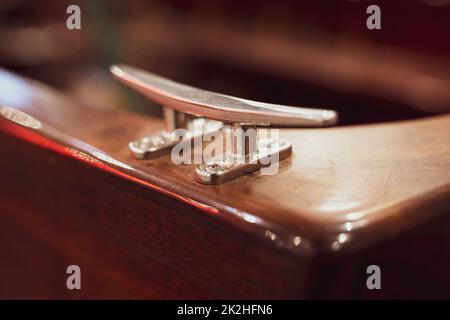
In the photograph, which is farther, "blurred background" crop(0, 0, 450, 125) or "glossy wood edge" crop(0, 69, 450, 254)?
"blurred background" crop(0, 0, 450, 125)

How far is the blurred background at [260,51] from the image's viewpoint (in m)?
3.83

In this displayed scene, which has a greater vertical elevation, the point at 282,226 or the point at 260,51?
the point at 282,226

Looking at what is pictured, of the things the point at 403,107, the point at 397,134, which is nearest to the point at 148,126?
the point at 397,134

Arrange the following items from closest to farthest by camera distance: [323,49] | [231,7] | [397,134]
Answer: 1. [397,134]
2. [323,49]
3. [231,7]

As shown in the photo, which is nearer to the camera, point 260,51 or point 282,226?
point 282,226

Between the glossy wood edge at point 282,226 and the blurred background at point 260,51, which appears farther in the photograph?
the blurred background at point 260,51

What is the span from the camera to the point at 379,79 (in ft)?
12.7

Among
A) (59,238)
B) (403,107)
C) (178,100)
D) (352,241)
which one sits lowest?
(403,107)

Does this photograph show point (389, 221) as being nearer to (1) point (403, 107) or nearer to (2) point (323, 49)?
(1) point (403, 107)

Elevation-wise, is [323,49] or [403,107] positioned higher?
[323,49]

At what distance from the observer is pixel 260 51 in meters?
4.59

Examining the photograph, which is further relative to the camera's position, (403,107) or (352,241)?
(403,107)

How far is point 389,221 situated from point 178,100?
402mm

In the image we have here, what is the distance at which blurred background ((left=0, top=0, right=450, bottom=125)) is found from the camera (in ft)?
12.6
